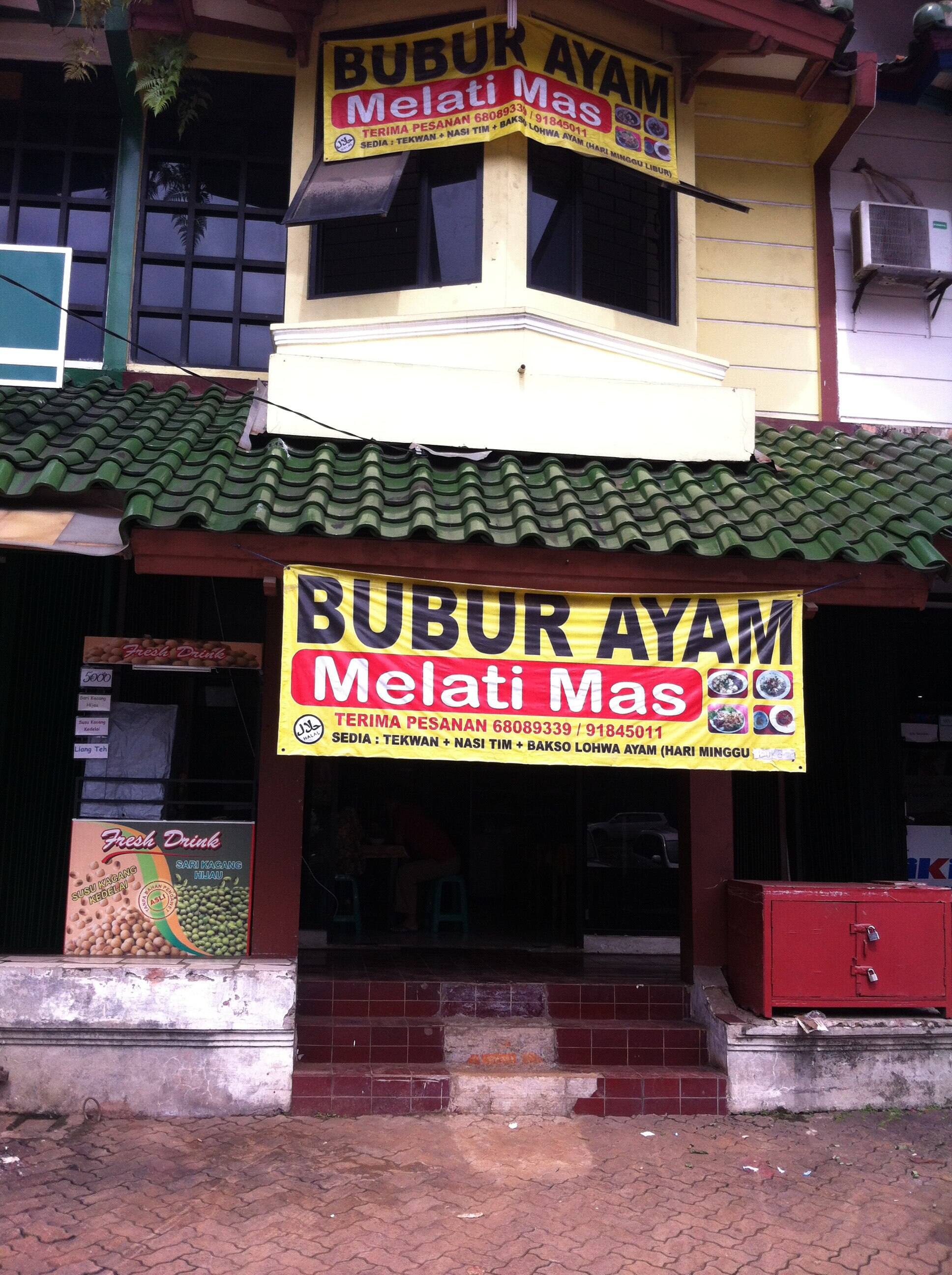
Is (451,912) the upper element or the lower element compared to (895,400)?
lower

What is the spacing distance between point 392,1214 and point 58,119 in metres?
8.93

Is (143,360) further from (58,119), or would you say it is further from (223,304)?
(58,119)

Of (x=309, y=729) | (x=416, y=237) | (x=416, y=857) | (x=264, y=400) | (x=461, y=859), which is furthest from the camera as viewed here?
(x=461, y=859)

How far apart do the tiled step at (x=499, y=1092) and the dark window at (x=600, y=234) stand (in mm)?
5803

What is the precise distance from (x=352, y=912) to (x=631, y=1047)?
362cm

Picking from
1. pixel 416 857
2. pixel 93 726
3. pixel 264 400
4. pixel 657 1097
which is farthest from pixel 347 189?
pixel 657 1097

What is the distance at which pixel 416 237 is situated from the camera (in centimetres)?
818

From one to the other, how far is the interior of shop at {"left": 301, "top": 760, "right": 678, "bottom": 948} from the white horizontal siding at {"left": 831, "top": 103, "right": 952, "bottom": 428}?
4.07 meters

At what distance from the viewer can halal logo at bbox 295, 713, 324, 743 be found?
20.3 ft

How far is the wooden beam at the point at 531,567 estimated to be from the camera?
244 inches

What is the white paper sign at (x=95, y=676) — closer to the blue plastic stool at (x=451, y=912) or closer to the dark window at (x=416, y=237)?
the dark window at (x=416, y=237)

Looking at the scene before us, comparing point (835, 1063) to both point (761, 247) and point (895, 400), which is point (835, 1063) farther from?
point (761, 247)

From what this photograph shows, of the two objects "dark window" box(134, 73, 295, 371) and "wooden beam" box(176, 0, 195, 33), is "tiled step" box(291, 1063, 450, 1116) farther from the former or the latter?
"wooden beam" box(176, 0, 195, 33)

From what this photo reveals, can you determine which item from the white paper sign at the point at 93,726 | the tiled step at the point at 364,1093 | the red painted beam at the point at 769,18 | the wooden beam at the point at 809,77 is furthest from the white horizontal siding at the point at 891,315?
the tiled step at the point at 364,1093
